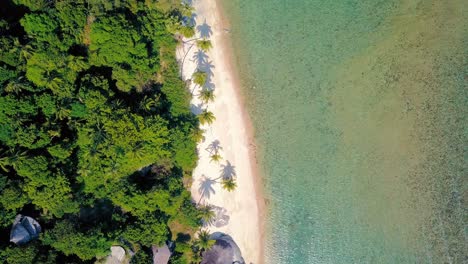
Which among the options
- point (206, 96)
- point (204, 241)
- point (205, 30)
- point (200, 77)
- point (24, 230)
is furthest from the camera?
point (205, 30)

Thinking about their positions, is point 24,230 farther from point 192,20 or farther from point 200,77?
point 192,20

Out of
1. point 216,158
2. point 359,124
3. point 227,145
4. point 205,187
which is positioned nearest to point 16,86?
point 216,158

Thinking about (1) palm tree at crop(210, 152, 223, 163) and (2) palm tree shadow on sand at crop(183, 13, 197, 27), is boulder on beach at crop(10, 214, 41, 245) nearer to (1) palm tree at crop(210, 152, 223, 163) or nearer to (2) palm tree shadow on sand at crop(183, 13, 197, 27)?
(1) palm tree at crop(210, 152, 223, 163)

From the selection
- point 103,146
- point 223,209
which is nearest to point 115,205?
point 103,146

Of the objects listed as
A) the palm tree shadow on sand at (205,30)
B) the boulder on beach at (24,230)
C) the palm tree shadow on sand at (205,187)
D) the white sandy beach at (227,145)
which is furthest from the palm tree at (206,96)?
the boulder on beach at (24,230)

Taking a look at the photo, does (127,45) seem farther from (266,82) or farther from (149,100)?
(266,82)

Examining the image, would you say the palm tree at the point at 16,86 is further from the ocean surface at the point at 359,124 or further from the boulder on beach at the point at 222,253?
Result: the boulder on beach at the point at 222,253

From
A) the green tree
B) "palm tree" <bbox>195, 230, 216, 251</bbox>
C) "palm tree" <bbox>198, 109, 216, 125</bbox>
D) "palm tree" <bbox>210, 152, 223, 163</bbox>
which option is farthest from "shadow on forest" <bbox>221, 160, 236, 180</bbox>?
the green tree

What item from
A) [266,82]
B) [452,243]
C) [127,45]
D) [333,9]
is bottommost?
[452,243]
